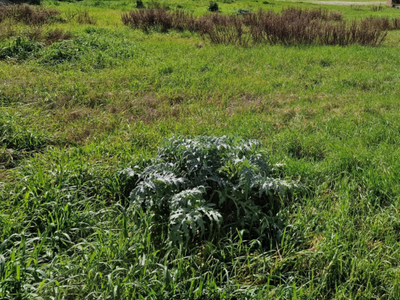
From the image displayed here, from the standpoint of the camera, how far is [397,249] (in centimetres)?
256

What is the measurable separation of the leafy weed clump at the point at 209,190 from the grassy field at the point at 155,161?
65 mm

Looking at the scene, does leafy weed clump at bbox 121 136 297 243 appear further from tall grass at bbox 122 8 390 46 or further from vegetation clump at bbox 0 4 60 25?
vegetation clump at bbox 0 4 60 25

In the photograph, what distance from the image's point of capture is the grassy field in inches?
89.3

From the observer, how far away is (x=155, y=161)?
10.7 ft

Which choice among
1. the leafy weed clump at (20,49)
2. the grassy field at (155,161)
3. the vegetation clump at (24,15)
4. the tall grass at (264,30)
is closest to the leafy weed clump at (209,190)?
the grassy field at (155,161)

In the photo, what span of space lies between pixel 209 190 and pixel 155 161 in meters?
0.60

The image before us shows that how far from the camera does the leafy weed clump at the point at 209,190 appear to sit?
2.65 metres

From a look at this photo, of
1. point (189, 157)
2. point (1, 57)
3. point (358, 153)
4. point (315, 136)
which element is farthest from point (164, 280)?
point (1, 57)

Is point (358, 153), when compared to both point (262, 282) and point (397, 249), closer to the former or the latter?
point (397, 249)

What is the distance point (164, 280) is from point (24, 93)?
5084 millimetres

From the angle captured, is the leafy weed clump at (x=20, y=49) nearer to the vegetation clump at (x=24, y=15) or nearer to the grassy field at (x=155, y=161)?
the grassy field at (x=155, y=161)

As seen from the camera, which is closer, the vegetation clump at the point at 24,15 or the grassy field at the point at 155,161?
the grassy field at the point at 155,161

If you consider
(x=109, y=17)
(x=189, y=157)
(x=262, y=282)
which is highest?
(x=109, y=17)

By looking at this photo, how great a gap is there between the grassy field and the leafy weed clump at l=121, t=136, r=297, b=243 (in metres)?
0.07
